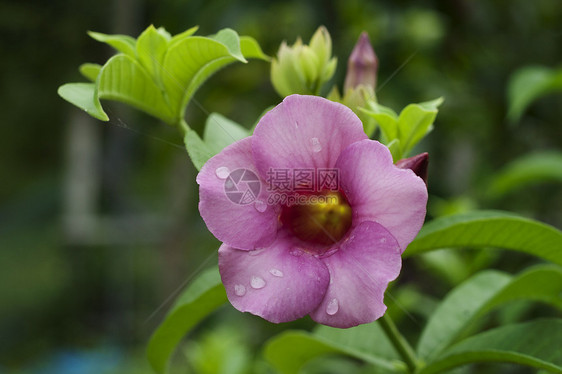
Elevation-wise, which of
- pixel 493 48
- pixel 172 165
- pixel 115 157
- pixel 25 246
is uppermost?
pixel 493 48

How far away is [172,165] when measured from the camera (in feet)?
10.9

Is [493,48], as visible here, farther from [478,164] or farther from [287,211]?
[287,211]

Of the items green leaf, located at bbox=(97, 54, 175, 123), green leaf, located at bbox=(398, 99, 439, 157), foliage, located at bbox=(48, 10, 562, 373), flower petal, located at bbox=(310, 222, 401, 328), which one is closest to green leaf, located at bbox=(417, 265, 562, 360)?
foliage, located at bbox=(48, 10, 562, 373)

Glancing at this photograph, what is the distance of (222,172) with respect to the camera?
499 millimetres

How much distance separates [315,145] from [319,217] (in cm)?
10

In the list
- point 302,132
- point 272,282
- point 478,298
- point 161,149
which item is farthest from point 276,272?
point 161,149

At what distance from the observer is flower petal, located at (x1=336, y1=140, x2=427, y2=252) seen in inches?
18.7

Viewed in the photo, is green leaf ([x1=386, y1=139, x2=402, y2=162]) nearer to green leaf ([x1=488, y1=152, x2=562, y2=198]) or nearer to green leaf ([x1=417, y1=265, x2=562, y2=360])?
green leaf ([x1=417, y1=265, x2=562, y2=360])

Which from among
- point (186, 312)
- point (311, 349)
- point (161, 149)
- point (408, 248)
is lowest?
point (161, 149)

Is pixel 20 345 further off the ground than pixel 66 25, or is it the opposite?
pixel 66 25

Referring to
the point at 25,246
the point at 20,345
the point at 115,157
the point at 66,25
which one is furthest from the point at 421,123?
the point at 25,246

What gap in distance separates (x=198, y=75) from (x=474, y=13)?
1.68m

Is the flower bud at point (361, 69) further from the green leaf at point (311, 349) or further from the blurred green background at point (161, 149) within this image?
the green leaf at point (311, 349)

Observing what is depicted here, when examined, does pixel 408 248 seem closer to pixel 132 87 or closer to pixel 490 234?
pixel 490 234
